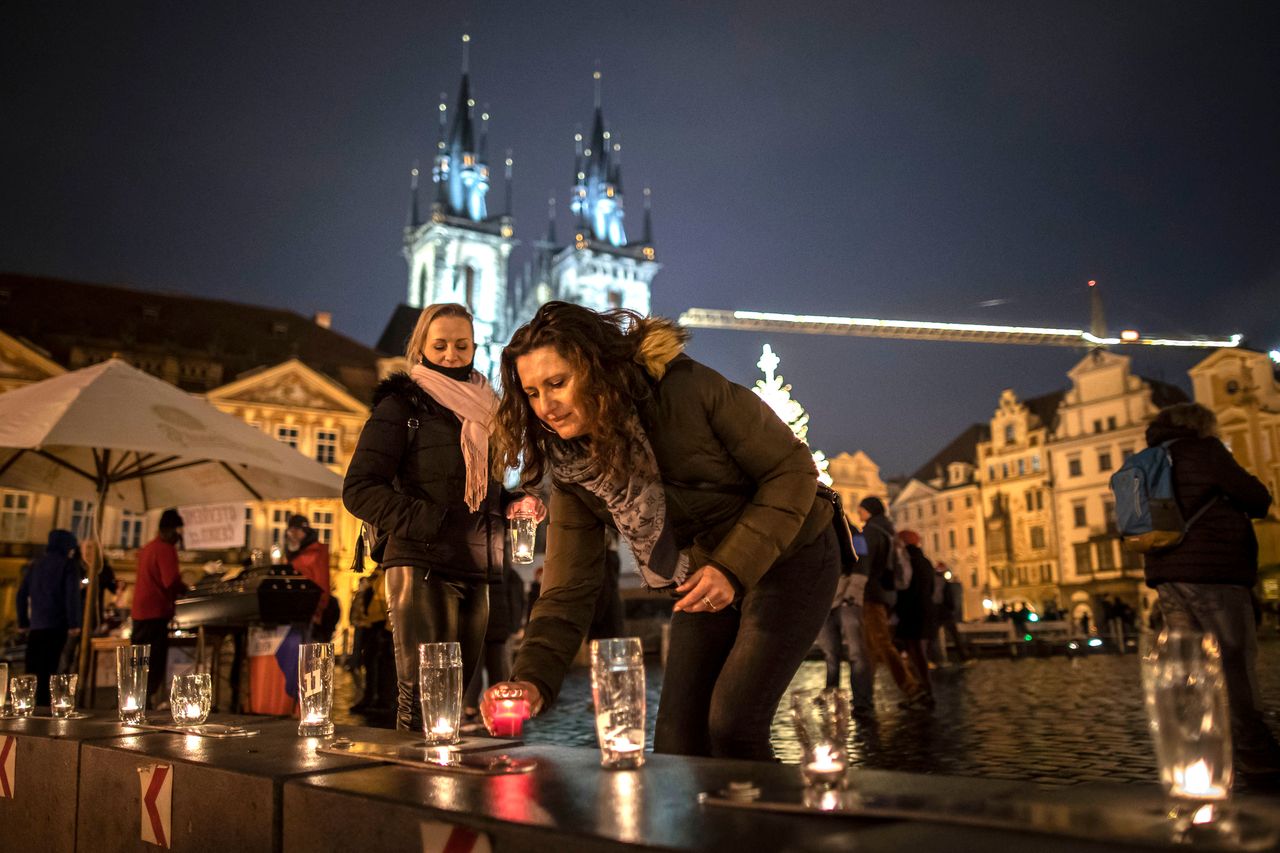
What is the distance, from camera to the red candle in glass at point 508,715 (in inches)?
102

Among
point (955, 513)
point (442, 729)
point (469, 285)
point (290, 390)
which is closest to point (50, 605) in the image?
point (442, 729)

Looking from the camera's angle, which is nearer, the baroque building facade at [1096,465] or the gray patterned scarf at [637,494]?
the gray patterned scarf at [637,494]

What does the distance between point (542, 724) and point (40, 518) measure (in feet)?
117

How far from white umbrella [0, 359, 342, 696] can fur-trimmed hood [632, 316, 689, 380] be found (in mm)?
4828

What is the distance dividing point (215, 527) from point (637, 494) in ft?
41.5

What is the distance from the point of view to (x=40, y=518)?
124 ft

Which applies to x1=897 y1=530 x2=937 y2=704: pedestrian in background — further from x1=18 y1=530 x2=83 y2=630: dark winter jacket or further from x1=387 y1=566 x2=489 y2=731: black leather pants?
x1=18 y1=530 x2=83 y2=630: dark winter jacket

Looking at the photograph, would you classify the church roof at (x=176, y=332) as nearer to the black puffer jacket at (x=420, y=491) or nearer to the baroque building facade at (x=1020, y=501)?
the baroque building facade at (x=1020, y=501)

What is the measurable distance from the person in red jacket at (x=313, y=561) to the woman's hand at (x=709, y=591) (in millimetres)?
6486

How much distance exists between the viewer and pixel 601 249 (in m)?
78.4

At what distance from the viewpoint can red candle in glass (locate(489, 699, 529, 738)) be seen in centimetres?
259

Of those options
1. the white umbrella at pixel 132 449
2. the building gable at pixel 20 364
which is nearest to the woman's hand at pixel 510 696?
the white umbrella at pixel 132 449

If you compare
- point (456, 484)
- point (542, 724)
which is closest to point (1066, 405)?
point (542, 724)

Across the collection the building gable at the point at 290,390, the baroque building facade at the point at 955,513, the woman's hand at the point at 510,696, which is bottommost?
the woman's hand at the point at 510,696
